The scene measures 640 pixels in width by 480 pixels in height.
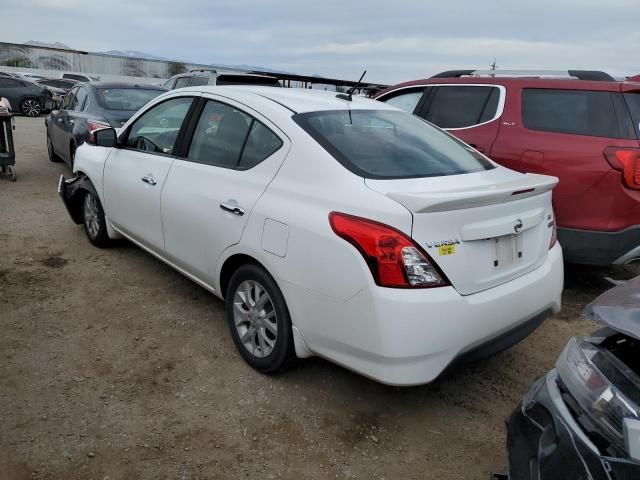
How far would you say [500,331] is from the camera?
265 cm

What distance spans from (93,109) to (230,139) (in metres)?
5.18

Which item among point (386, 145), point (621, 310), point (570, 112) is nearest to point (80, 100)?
point (386, 145)

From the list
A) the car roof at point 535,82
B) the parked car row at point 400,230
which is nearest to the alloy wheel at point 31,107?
the parked car row at point 400,230

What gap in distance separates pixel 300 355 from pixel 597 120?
125 inches

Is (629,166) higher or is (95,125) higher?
(629,166)

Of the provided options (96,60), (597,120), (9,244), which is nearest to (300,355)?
(597,120)

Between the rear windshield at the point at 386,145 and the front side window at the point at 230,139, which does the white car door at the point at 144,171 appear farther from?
the rear windshield at the point at 386,145

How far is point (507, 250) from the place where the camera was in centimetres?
266

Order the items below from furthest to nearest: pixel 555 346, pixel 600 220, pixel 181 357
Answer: pixel 600 220, pixel 555 346, pixel 181 357

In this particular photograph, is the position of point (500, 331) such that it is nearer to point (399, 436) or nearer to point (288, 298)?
point (399, 436)

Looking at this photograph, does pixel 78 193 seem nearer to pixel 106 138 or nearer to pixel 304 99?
pixel 106 138

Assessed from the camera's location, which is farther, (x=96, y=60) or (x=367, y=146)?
(x=96, y=60)

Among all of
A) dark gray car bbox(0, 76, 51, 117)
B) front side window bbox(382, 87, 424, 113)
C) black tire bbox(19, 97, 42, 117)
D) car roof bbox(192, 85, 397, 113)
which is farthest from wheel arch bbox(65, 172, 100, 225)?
black tire bbox(19, 97, 42, 117)

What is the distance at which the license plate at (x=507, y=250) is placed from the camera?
261 cm
